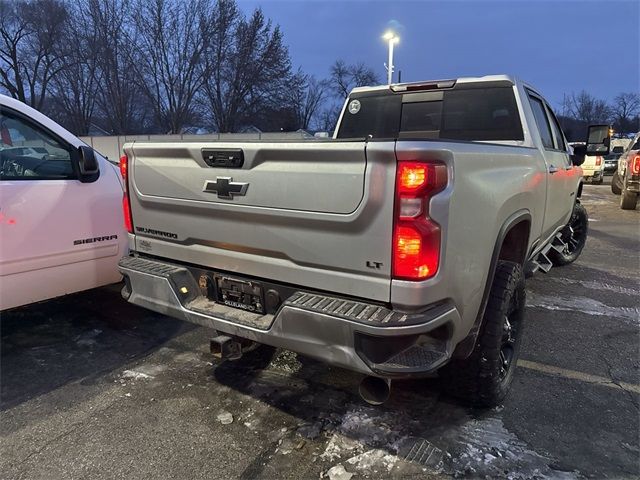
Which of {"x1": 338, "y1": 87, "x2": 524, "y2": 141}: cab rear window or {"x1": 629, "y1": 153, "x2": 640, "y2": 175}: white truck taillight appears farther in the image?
{"x1": 629, "y1": 153, "x2": 640, "y2": 175}: white truck taillight

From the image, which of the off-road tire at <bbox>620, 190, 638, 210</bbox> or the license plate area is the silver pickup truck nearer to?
the license plate area

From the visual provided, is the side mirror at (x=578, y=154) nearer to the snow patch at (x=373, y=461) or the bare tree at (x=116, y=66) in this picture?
the snow patch at (x=373, y=461)

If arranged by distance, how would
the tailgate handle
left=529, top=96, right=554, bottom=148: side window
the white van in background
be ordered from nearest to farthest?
the tailgate handle → left=529, top=96, right=554, bottom=148: side window → the white van in background

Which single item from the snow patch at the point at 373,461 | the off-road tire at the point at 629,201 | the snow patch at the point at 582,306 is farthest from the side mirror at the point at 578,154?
the off-road tire at the point at 629,201

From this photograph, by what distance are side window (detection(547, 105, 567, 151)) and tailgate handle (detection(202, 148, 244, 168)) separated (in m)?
3.77

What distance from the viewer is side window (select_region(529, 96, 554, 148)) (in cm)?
441

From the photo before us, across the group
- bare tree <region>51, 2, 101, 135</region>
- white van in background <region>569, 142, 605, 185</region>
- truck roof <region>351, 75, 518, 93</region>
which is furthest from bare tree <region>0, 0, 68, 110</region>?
truck roof <region>351, 75, 518, 93</region>

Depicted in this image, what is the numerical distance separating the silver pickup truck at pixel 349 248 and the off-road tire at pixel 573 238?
3429mm

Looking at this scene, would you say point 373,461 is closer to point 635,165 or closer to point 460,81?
point 460,81

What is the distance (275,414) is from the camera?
296 cm

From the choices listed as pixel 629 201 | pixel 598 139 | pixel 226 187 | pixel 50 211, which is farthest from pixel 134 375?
pixel 629 201

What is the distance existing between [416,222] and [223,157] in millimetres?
1187

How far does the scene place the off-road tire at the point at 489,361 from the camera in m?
2.82

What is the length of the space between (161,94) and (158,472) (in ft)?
161
